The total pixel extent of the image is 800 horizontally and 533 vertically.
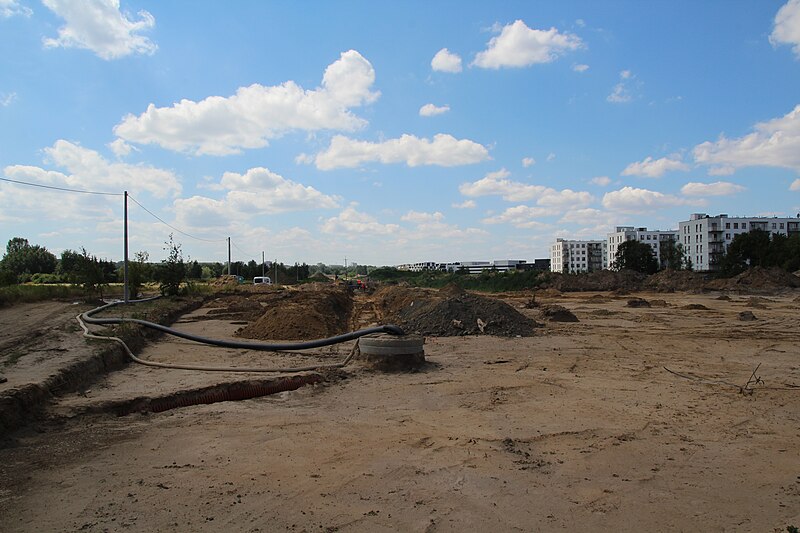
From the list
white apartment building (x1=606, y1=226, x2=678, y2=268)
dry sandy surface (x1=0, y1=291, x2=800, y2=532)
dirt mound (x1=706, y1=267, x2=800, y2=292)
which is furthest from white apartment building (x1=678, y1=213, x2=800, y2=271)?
dry sandy surface (x1=0, y1=291, x2=800, y2=532)

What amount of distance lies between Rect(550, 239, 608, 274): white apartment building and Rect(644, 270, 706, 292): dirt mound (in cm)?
10433

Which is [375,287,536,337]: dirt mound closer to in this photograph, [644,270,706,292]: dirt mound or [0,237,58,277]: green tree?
[644,270,706,292]: dirt mound

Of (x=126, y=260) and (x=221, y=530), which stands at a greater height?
(x=126, y=260)

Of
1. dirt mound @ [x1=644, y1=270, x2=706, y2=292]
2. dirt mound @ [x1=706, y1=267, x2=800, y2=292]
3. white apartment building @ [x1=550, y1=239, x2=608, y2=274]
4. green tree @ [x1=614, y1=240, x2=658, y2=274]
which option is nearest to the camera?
dirt mound @ [x1=706, y1=267, x2=800, y2=292]

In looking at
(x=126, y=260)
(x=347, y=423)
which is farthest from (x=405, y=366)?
(x=126, y=260)

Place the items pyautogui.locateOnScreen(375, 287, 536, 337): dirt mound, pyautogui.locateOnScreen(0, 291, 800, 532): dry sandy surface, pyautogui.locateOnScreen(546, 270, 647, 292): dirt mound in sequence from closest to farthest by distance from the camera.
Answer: pyautogui.locateOnScreen(0, 291, 800, 532): dry sandy surface, pyautogui.locateOnScreen(375, 287, 536, 337): dirt mound, pyautogui.locateOnScreen(546, 270, 647, 292): dirt mound

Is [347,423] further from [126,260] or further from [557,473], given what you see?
[126,260]

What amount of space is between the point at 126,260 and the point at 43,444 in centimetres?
1844

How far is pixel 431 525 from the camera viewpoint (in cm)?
432

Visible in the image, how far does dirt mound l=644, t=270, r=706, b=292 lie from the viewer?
52.2m

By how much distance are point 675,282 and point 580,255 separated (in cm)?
11517

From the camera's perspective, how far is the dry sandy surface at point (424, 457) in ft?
14.7

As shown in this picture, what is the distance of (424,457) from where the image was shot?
5930 millimetres

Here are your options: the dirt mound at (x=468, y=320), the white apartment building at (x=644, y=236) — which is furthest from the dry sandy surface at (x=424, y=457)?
the white apartment building at (x=644, y=236)
